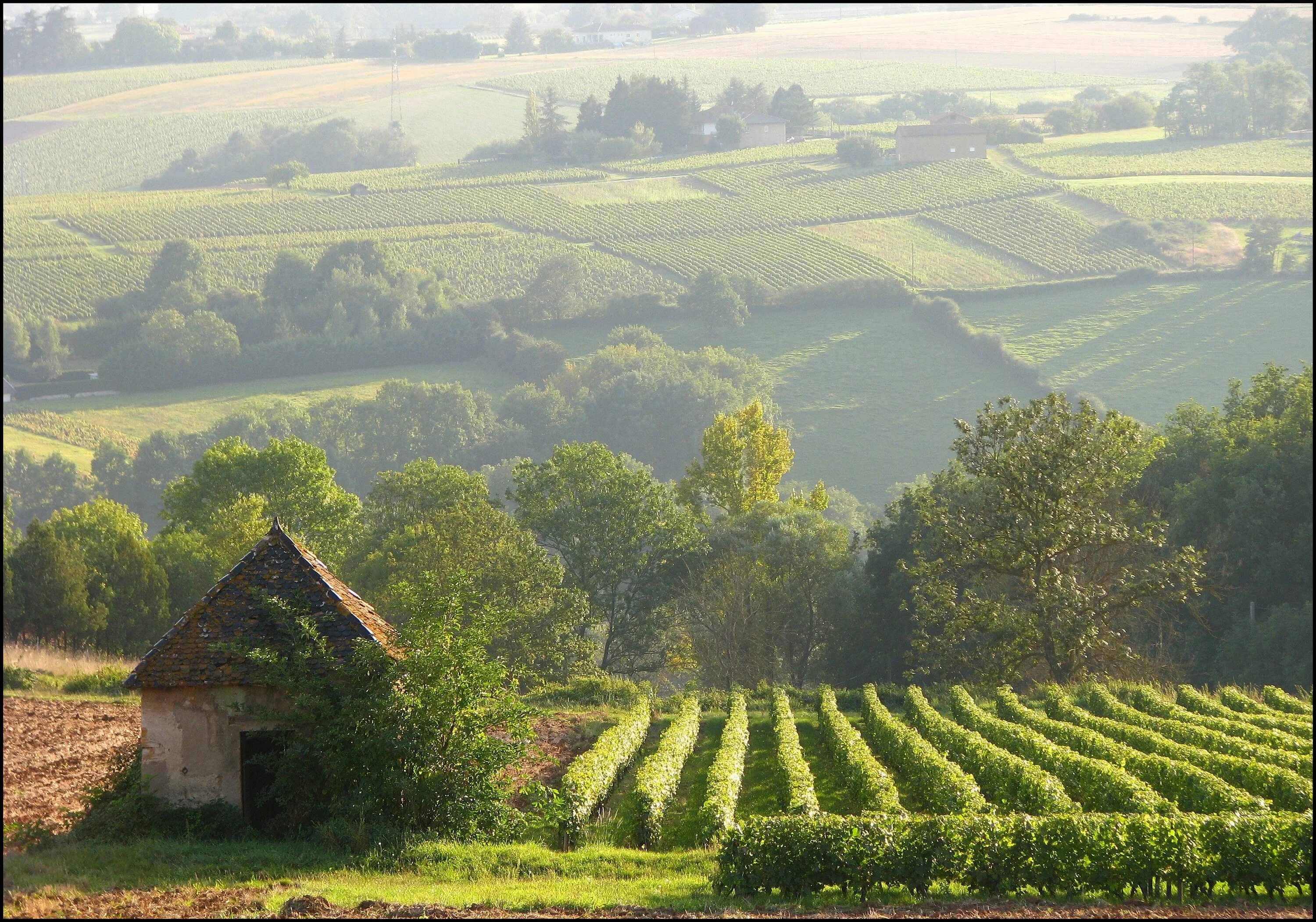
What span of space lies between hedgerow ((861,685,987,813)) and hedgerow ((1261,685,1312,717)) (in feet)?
27.5

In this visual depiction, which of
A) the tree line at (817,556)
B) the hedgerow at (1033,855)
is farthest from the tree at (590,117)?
the hedgerow at (1033,855)

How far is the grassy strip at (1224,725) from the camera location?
67.5 ft

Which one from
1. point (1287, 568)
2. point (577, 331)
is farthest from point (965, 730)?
point (577, 331)

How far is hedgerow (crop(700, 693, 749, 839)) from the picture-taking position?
1903cm

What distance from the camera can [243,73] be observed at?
186750mm

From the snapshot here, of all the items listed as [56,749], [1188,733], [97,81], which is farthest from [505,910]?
[97,81]

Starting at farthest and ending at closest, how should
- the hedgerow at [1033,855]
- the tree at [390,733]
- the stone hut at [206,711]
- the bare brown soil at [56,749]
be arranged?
the bare brown soil at [56,749] → the stone hut at [206,711] → the tree at [390,733] → the hedgerow at [1033,855]

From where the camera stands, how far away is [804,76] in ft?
555

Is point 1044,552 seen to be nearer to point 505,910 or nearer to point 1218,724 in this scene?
point 1218,724

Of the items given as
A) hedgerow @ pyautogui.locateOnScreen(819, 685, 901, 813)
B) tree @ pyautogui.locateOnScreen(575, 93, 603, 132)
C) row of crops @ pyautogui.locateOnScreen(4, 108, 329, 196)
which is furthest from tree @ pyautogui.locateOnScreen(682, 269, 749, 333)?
row of crops @ pyautogui.locateOnScreen(4, 108, 329, 196)

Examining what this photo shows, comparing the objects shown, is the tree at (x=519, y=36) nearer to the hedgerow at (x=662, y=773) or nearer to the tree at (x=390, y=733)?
the hedgerow at (x=662, y=773)

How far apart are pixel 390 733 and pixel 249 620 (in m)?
3.07

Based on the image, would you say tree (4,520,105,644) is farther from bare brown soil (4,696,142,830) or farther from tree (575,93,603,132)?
tree (575,93,603,132)

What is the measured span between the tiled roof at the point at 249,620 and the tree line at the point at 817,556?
123cm
